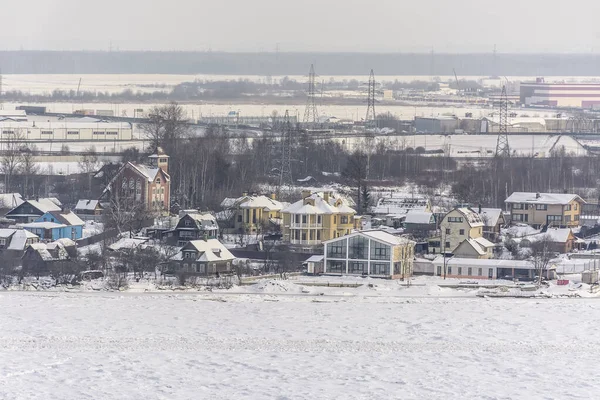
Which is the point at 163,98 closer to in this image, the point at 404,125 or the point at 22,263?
the point at 404,125

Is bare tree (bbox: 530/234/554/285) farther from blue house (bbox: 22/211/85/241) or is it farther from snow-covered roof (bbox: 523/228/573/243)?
blue house (bbox: 22/211/85/241)

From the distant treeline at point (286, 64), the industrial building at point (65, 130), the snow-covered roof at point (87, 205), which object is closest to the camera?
the snow-covered roof at point (87, 205)

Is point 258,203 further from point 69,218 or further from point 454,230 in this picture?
point 454,230

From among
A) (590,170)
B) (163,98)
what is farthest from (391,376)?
(163,98)

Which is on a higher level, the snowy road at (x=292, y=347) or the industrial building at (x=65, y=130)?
the industrial building at (x=65, y=130)

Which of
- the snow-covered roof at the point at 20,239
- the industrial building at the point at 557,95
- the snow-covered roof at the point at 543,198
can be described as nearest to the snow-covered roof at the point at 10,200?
the snow-covered roof at the point at 20,239

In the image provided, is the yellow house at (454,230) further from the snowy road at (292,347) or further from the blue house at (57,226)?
the blue house at (57,226)

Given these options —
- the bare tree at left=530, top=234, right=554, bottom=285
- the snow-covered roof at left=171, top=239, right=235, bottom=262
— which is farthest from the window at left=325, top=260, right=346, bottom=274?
the bare tree at left=530, top=234, right=554, bottom=285
